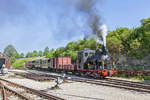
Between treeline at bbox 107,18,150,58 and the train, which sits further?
treeline at bbox 107,18,150,58

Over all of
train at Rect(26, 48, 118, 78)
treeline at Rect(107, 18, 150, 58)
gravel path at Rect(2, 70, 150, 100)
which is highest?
treeline at Rect(107, 18, 150, 58)

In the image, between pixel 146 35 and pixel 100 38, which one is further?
pixel 146 35

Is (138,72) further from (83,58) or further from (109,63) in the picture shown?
(83,58)

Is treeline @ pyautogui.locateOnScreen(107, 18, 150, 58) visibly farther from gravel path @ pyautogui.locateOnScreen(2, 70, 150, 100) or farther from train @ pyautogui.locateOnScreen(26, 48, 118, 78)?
gravel path @ pyautogui.locateOnScreen(2, 70, 150, 100)

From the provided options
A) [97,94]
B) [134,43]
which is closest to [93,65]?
[97,94]

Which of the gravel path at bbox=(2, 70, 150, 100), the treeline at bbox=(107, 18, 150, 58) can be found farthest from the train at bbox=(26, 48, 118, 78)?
the treeline at bbox=(107, 18, 150, 58)

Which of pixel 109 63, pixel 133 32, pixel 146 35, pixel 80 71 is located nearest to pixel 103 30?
pixel 109 63

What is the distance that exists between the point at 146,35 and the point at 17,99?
22.4 meters

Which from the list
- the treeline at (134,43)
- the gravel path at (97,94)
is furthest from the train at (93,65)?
the treeline at (134,43)

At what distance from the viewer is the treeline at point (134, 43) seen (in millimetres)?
21841

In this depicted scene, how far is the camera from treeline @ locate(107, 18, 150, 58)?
2184 centimetres

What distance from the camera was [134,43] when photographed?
2294 centimetres

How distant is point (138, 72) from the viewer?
15.2m

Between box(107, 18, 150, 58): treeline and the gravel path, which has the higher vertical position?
box(107, 18, 150, 58): treeline
